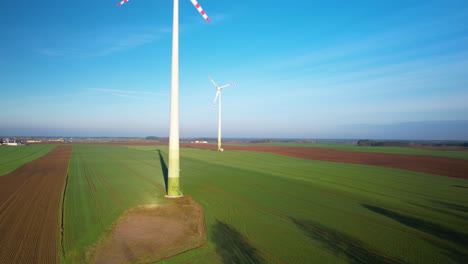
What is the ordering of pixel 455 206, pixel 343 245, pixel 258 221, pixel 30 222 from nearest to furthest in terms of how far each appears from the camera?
pixel 343 245 < pixel 30 222 < pixel 258 221 < pixel 455 206

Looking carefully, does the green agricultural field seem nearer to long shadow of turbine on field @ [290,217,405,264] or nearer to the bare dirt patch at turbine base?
long shadow of turbine on field @ [290,217,405,264]

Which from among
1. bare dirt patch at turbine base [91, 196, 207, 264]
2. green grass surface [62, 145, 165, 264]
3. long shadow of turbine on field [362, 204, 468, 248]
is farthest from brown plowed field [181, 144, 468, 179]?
green grass surface [62, 145, 165, 264]

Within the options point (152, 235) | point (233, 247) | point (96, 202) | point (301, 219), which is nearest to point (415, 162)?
point (301, 219)

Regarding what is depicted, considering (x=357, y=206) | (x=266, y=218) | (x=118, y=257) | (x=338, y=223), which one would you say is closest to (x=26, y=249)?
(x=118, y=257)

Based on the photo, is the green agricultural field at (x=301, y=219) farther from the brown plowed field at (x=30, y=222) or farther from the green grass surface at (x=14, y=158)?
the green grass surface at (x=14, y=158)

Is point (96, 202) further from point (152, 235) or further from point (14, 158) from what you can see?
point (14, 158)

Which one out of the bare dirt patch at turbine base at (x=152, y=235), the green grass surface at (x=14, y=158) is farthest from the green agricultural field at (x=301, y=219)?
the green grass surface at (x=14, y=158)
